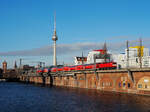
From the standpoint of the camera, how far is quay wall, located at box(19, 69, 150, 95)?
204 ft

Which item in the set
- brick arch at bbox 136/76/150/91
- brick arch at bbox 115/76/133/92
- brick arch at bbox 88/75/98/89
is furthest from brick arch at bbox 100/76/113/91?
brick arch at bbox 136/76/150/91

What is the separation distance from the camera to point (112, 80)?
243 feet

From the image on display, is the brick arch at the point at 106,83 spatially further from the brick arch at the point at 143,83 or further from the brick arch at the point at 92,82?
the brick arch at the point at 143,83

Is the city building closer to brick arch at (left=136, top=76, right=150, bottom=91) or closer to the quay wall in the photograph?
the quay wall

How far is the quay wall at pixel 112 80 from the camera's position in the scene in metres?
62.1

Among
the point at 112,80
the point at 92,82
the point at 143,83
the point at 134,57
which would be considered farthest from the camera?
the point at 134,57

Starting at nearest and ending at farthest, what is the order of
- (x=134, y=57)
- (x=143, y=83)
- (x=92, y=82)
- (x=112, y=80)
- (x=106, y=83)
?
1. (x=143, y=83)
2. (x=112, y=80)
3. (x=106, y=83)
4. (x=92, y=82)
5. (x=134, y=57)

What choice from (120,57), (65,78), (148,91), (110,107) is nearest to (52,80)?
(65,78)

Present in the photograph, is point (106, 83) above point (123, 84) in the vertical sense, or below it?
below

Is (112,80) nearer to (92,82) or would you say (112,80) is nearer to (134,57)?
(92,82)

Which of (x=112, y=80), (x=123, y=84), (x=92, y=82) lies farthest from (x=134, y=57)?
(x=123, y=84)

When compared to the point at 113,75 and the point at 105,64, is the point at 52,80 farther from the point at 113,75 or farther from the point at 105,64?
the point at 113,75

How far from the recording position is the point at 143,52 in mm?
126875

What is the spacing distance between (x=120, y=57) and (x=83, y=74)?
4616 cm
